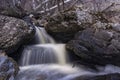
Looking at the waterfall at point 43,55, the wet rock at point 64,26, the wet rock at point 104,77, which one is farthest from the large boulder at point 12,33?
the wet rock at point 104,77

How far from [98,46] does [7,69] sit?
3149 mm

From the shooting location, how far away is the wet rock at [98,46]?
24.5ft

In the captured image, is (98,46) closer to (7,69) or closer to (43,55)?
(43,55)

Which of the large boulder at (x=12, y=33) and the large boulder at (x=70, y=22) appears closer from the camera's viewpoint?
the large boulder at (x=12, y=33)

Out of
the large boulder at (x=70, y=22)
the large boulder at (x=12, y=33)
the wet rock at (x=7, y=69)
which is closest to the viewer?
the wet rock at (x=7, y=69)

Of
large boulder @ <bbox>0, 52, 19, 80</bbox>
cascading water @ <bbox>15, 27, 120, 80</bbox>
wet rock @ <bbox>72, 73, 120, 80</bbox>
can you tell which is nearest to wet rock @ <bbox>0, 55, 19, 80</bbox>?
large boulder @ <bbox>0, 52, 19, 80</bbox>

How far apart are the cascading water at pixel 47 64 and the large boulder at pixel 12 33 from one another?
592 millimetres

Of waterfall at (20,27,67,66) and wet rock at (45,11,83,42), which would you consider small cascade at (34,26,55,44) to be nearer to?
wet rock at (45,11,83,42)

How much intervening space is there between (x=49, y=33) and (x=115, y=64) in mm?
3441

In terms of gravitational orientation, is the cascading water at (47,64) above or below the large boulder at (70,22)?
below

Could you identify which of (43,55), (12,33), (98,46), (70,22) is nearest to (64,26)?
(70,22)

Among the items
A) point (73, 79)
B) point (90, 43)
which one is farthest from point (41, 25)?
point (73, 79)

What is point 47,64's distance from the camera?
8312mm

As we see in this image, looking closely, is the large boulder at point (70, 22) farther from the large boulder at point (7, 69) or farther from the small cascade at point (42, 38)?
the large boulder at point (7, 69)
